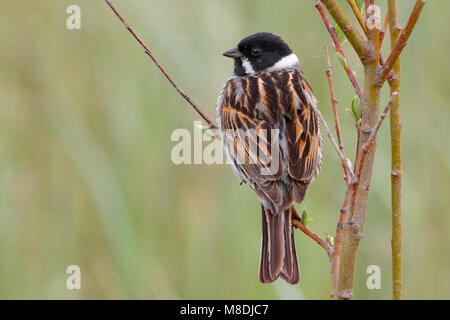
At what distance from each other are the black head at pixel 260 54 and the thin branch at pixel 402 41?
4.89 ft

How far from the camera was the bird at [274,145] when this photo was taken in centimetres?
227

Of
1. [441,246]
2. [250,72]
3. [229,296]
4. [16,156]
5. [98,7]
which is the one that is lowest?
[229,296]

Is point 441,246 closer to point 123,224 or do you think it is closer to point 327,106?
point 327,106

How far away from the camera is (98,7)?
3.46m

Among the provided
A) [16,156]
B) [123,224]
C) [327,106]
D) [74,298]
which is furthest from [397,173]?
[16,156]

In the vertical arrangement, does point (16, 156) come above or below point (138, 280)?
above

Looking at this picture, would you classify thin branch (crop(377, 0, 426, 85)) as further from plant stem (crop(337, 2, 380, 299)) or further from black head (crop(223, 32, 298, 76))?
black head (crop(223, 32, 298, 76))

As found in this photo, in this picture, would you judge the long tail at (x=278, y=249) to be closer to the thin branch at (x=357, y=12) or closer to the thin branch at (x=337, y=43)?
the thin branch at (x=337, y=43)

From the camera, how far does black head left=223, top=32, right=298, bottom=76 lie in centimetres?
291

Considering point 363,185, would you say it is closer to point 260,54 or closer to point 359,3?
point 359,3

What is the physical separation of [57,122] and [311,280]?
4.79 ft

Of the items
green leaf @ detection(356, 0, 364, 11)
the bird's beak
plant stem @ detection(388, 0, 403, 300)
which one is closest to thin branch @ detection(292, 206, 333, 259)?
plant stem @ detection(388, 0, 403, 300)

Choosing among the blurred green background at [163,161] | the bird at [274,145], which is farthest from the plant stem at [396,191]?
the blurred green background at [163,161]

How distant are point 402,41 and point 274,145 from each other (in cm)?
112
